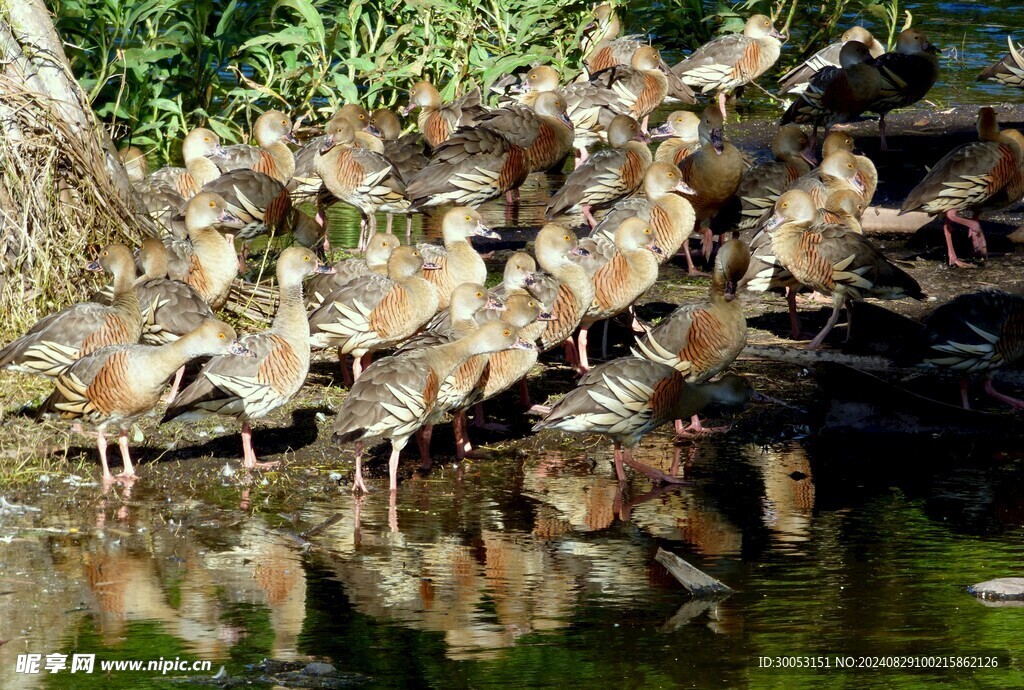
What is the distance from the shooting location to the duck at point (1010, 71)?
50.0 feet

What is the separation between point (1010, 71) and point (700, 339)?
8.73 metres

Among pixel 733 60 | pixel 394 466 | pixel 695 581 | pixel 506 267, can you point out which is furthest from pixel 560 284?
pixel 733 60

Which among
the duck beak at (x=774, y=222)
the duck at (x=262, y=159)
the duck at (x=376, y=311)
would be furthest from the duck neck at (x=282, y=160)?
the duck beak at (x=774, y=222)

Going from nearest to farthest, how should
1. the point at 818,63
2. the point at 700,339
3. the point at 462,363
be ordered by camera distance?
the point at 462,363 → the point at 700,339 → the point at 818,63

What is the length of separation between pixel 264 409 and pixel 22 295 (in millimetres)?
2274

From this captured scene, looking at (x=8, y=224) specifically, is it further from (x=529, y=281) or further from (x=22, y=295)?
(x=529, y=281)

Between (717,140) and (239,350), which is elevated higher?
(717,140)

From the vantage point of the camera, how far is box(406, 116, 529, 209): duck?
1147 centimetres

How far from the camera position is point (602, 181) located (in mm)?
11719

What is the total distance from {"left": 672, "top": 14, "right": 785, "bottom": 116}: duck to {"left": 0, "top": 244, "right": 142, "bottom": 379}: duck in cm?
929

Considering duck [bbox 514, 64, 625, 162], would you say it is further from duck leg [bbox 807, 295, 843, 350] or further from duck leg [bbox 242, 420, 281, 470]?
duck leg [bbox 242, 420, 281, 470]

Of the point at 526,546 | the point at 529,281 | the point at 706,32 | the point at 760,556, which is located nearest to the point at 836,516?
the point at 760,556

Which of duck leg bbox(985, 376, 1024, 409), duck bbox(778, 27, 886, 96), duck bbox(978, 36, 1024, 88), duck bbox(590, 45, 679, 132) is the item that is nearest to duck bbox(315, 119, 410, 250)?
duck bbox(590, 45, 679, 132)

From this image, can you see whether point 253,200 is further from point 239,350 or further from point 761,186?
point 761,186
